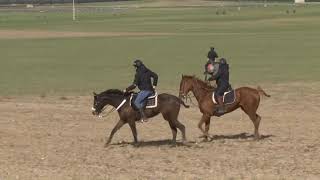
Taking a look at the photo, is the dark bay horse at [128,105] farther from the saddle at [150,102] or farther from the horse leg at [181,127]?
the horse leg at [181,127]

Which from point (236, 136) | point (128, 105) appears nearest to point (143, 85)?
point (128, 105)

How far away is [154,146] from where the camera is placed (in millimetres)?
21281

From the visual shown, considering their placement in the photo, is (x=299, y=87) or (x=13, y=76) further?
(x=13, y=76)

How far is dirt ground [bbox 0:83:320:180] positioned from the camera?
17000 mm

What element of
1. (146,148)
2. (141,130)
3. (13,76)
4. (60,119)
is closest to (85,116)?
(60,119)

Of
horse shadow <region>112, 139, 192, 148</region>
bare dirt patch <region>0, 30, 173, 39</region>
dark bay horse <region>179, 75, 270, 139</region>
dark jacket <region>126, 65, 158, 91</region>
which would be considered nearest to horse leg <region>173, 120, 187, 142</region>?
horse shadow <region>112, 139, 192, 148</region>

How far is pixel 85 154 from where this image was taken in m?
19.9

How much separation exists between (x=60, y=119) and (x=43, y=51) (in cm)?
3442

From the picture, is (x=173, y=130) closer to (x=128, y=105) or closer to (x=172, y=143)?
(x=172, y=143)

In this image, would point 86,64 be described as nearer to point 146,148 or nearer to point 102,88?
point 102,88

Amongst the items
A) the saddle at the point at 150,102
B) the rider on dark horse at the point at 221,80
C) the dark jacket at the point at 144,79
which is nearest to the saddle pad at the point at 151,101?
the saddle at the point at 150,102

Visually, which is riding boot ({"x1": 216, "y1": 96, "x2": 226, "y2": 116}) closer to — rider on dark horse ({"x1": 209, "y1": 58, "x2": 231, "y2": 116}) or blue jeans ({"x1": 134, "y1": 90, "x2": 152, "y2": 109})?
rider on dark horse ({"x1": 209, "y1": 58, "x2": 231, "y2": 116})

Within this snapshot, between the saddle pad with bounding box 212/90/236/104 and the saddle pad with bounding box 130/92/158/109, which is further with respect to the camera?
the saddle pad with bounding box 212/90/236/104

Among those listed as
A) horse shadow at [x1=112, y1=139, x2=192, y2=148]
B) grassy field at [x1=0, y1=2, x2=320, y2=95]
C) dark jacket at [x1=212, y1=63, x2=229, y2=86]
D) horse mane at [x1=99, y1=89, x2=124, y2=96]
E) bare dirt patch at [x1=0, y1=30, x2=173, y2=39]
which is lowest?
bare dirt patch at [x1=0, y1=30, x2=173, y2=39]
